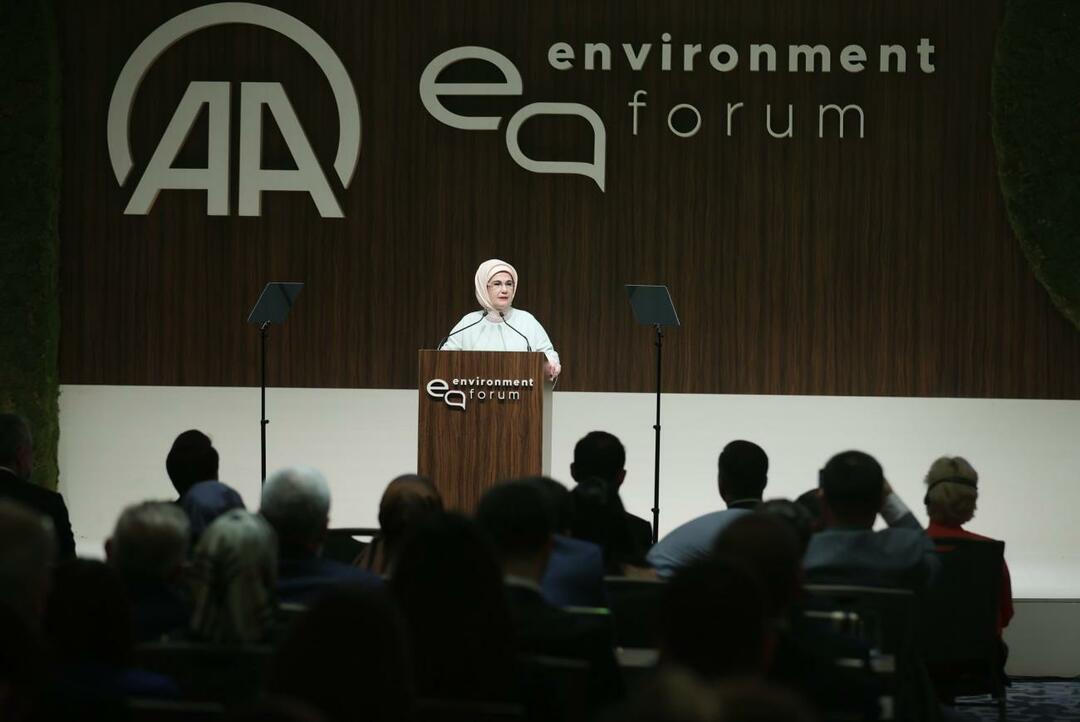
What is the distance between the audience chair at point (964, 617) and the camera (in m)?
4.32

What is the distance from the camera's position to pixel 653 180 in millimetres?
8305

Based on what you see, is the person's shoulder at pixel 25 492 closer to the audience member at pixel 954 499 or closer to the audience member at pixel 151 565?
the audience member at pixel 151 565

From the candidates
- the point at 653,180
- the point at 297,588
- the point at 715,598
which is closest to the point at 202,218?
the point at 653,180

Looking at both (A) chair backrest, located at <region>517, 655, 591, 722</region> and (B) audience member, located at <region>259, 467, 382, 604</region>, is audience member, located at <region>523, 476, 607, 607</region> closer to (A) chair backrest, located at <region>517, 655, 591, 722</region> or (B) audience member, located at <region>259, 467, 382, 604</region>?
(B) audience member, located at <region>259, 467, 382, 604</region>

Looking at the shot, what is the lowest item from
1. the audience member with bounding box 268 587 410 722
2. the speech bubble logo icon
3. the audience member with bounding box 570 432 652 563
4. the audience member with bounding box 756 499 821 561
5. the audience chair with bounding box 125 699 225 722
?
the audience chair with bounding box 125 699 225 722

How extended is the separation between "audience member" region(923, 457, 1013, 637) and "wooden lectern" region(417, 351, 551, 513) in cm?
191

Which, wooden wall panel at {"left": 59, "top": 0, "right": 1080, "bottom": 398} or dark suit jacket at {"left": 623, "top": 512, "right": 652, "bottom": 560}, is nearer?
dark suit jacket at {"left": 623, "top": 512, "right": 652, "bottom": 560}

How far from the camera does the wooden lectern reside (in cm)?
605

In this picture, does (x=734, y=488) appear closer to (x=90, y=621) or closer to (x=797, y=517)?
(x=797, y=517)

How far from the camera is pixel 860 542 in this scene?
3619mm

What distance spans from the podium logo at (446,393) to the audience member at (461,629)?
3.68 m

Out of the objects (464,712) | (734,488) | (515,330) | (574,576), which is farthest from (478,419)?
(464,712)

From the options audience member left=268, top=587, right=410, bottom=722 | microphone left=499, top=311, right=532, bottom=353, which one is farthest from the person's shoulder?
microphone left=499, top=311, right=532, bottom=353

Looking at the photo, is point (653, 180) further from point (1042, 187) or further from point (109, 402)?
point (109, 402)
